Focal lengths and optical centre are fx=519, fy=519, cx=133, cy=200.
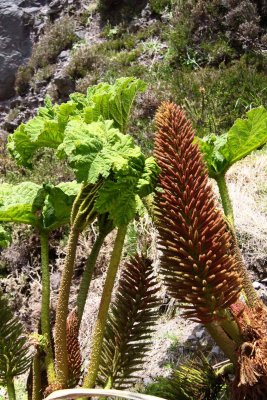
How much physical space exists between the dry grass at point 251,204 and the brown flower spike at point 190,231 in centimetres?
167

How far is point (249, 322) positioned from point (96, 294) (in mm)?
2214

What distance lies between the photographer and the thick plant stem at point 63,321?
1.62m

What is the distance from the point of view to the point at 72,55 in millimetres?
9703

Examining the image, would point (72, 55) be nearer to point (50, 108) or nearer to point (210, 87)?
point (210, 87)

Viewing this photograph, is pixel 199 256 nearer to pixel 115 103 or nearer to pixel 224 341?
pixel 224 341

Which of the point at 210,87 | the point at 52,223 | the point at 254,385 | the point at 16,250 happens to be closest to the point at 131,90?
the point at 52,223

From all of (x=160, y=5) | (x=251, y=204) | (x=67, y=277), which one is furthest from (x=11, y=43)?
(x=67, y=277)

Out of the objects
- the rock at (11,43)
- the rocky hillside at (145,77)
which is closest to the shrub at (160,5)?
the rocky hillside at (145,77)

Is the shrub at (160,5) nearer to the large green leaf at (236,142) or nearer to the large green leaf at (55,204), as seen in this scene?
the large green leaf at (236,142)

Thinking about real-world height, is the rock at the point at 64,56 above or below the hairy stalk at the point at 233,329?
above

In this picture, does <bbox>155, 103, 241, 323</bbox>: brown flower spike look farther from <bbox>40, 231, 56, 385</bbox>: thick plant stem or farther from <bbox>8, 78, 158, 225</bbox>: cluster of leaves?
<bbox>40, 231, 56, 385</bbox>: thick plant stem

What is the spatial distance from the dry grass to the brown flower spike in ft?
5.47

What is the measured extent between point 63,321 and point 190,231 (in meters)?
0.51

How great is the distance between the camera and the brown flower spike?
4.76 ft
